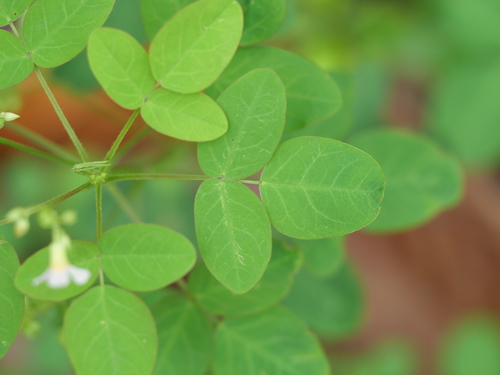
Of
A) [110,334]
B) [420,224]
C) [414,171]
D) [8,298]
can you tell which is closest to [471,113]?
[420,224]

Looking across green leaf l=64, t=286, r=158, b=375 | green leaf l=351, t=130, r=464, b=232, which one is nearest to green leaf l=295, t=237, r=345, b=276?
green leaf l=351, t=130, r=464, b=232

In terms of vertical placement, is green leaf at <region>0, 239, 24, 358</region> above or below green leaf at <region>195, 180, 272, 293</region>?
below

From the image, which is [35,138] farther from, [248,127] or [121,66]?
[248,127]

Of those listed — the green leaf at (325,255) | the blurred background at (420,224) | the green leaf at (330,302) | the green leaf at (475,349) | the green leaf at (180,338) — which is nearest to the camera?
the green leaf at (180,338)

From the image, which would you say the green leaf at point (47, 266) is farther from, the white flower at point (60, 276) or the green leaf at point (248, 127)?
the green leaf at point (248, 127)

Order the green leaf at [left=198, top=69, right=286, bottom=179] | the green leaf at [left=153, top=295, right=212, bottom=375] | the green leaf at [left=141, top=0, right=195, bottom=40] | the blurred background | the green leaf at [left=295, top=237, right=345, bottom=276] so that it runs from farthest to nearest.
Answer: the blurred background < the green leaf at [left=295, top=237, right=345, bottom=276] < the green leaf at [left=153, top=295, right=212, bottom=375] < the green leaf at [left=141, top=0, right=195, bottom=40] < the green leaf at [left=198, top=69, right=286, bottom=179]

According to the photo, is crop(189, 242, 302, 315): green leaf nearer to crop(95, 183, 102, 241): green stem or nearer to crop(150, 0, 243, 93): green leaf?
crop(95, 183, 102, 241): green stem

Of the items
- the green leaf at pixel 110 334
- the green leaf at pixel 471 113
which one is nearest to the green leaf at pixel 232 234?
the green leaf at pixel 110 334
